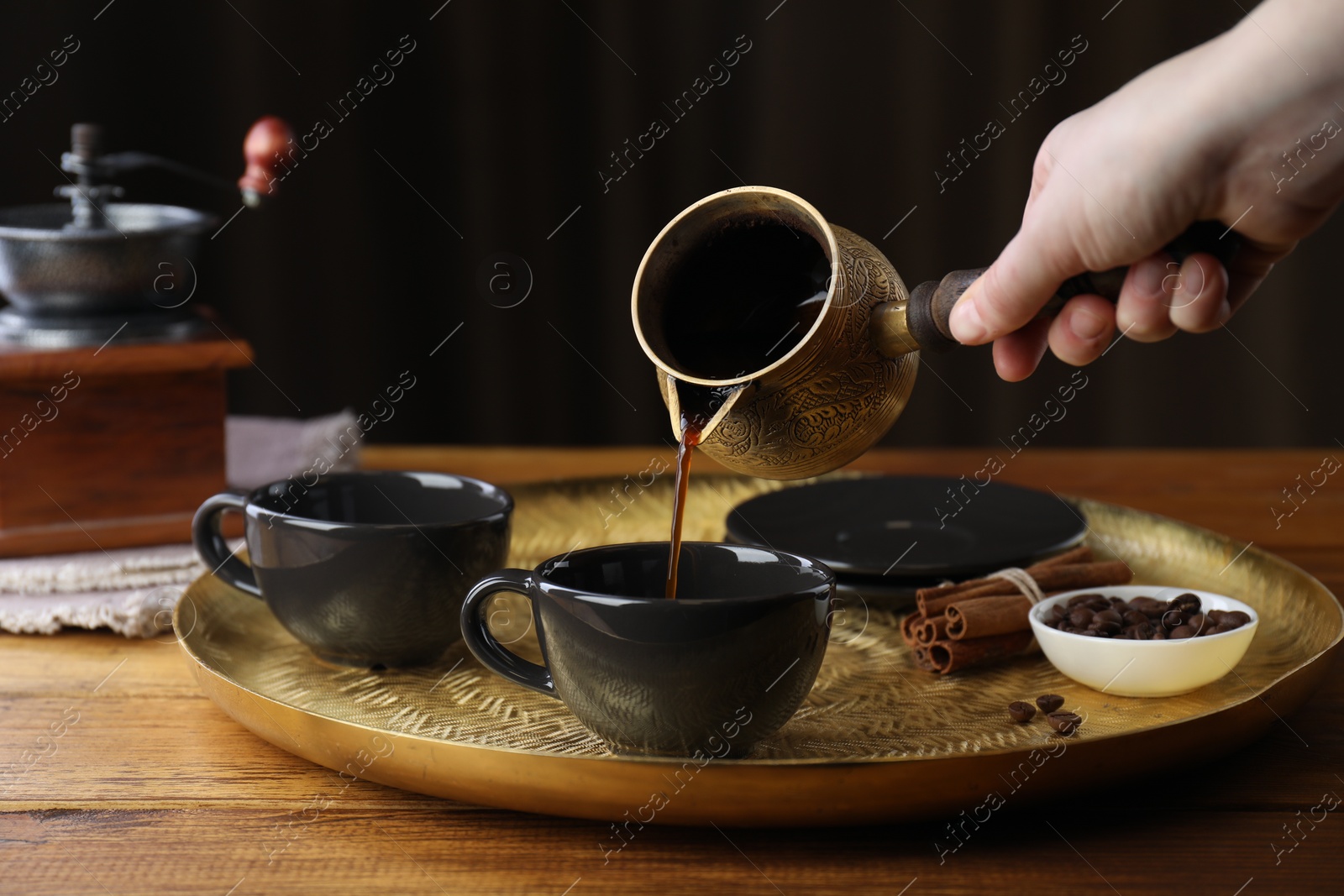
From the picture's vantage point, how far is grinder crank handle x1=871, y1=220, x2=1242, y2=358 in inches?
32.8

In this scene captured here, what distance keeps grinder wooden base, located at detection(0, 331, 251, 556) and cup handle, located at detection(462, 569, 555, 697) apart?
24.6 inches

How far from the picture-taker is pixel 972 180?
2.71 meters

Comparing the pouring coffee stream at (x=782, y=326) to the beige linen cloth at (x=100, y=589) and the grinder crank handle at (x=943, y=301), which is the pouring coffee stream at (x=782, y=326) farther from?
the beige linen cloth at (x=100, y=589)

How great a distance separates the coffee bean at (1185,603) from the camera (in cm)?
94

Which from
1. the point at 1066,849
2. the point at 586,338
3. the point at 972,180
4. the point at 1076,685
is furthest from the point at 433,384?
the point at 1066,849

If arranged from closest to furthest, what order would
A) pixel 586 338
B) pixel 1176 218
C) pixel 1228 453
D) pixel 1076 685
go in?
pixel 1176 218 < pixel 1076 685 < pixel 1228 453 < pixel 586 338

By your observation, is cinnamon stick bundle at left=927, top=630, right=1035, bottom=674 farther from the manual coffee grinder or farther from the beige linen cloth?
the manual coffee grinder

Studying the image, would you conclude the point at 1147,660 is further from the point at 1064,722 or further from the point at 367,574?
the point at 367,574

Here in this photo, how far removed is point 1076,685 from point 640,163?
6.31ft

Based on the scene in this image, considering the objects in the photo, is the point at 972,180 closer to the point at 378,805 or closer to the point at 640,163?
the point at 640,163

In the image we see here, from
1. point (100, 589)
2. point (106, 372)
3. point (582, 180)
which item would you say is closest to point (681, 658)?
point (100, 589)

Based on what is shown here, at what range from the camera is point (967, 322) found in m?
0.85

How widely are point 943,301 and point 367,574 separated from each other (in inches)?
17.7

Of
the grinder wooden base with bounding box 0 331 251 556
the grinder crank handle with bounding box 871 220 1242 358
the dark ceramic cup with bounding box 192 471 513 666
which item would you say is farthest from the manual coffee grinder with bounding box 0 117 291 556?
the grinder crank handle with bounding box 871 220 1242 358
